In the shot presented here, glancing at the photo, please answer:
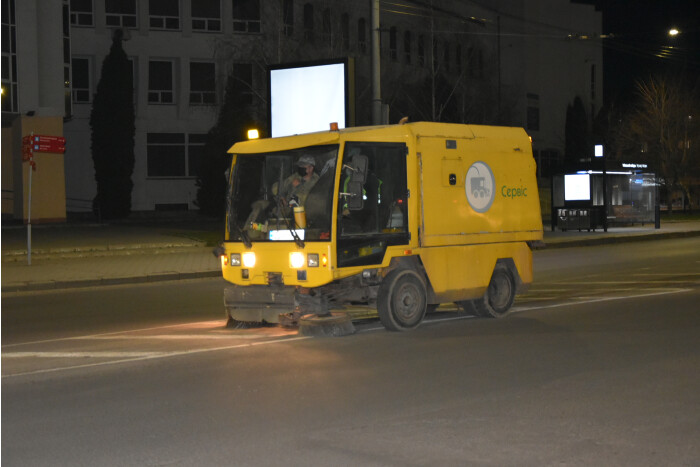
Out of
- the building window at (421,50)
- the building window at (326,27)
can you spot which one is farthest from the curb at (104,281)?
the building window at (421,50)

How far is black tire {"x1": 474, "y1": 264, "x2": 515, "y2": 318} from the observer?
12688mm

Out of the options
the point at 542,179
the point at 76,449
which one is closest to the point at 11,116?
the point at 76,449

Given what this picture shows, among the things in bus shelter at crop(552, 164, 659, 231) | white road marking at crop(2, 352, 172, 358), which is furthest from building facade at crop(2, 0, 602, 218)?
white road marking at crop(2, 352, 172, 358)

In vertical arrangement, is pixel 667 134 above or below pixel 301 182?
above

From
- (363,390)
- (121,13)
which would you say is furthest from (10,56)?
(363,390)

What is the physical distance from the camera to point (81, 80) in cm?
4522

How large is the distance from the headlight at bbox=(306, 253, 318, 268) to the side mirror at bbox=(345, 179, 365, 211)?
2.35 ft

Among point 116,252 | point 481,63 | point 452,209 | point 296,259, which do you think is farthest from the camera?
point 481,63

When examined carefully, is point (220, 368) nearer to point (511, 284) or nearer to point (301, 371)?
point (301, 371)

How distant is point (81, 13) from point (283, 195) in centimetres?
3670

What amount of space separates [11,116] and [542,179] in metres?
39.0

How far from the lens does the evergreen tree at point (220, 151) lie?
40.3 m

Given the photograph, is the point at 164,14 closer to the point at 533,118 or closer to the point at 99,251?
the point at 99,251

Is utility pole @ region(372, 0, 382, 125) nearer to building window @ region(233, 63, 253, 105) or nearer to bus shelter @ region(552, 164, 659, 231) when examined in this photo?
bus shelter @ region(552, 164, 659, 231)
